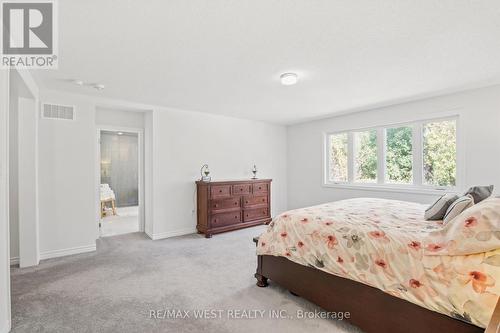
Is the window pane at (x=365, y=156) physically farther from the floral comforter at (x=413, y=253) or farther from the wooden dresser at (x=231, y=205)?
the floral comforter at (x=413, y=253)

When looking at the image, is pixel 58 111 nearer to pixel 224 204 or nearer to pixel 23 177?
pixel 23 177

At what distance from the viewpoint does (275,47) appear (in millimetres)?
2195

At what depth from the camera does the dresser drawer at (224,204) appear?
436cm

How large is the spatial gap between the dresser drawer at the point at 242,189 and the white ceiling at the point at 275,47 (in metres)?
1.77

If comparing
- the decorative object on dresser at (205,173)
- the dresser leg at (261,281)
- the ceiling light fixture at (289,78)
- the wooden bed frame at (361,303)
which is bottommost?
the dresser leg at (261,281)

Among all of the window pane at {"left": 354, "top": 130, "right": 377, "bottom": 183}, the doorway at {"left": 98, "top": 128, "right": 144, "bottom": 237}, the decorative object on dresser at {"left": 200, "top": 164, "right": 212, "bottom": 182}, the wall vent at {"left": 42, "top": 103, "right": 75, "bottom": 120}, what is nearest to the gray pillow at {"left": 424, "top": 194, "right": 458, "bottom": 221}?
the window pane at {"left": 354, "top": 130, "right": 377, "bottom": 183}

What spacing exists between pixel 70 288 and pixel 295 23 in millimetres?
3233

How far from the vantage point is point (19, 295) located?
234cm

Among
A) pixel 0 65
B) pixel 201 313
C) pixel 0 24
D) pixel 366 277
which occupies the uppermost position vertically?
pixel 0 24

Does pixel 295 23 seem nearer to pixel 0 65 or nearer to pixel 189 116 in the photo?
pixel 0 65

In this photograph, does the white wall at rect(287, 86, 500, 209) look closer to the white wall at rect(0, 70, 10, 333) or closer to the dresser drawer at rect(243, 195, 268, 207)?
the dresser drawer at rect(243, 195, 268, 207)

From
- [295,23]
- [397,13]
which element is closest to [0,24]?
[295,23]

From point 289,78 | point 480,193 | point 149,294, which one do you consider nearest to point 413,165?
point 480,193

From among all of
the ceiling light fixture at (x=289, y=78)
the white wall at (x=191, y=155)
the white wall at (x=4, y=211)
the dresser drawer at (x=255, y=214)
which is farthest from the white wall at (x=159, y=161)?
the ceiling light fixture at (x=289, y=78)
